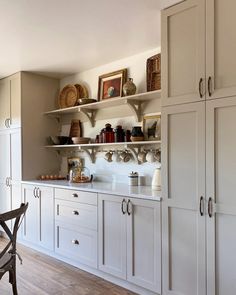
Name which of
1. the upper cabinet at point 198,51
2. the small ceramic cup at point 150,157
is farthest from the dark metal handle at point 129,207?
the upper cabinet at point 198,51

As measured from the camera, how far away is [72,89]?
411 centimetres

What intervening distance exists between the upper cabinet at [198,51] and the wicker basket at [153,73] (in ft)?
2.10

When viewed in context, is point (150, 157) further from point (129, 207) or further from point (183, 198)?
point (183, 198)

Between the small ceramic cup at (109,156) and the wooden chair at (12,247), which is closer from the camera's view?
the wooden chair at (12,247)

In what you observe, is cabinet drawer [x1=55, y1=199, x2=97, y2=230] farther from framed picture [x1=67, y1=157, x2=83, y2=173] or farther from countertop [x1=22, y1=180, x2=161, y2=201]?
framed picture [x1=67, y1=157, x2=83, y2=173]

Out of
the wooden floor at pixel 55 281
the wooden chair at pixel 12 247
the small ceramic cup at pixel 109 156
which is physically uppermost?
the small ceramic cup at pixel 109 156

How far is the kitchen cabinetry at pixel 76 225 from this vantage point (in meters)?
3.04

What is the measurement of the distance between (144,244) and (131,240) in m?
0.15

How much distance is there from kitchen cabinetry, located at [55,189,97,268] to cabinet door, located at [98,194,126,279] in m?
0.10

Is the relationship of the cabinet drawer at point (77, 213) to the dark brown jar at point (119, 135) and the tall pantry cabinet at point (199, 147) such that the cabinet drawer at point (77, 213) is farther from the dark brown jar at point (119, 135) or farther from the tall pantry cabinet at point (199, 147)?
the tall pantry cabinet at point (199, 147)

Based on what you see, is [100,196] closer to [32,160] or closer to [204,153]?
[204,153]

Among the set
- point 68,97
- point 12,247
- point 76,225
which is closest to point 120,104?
point 68,97

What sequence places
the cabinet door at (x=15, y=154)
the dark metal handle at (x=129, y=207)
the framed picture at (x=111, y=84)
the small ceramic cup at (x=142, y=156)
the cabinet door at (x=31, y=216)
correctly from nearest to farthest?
the dark metal handle at (x=129, y=207), the small ceramic cup at (x=142, y=156), the framed picture at (x=111, y=84), the cabinet door at (x=31, y=216), the cabinet door at (x=15, y=154)

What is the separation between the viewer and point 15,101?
4.12 meters
